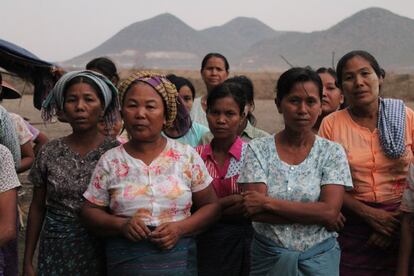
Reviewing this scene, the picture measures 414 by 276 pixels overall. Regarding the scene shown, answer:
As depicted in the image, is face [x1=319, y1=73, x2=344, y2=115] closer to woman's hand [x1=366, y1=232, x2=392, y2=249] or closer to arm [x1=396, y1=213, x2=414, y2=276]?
woman's hand [x1=366, y1=232, x2=392, y2=249]

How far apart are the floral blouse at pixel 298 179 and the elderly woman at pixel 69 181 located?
32.9 inches

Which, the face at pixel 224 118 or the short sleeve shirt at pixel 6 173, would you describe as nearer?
the short sleeve shirt at pixel 6 173

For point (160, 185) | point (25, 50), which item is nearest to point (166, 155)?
point (160, 185)

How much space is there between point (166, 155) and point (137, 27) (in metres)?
200

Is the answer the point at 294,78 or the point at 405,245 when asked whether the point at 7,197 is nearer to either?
the point at 294,78

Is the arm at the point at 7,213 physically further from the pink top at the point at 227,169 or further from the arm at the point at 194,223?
the pink top at the point at 227,169

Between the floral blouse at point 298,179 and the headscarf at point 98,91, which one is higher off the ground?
the headscarf at point 98,91

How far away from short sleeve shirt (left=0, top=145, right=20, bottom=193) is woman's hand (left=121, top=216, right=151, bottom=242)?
56 centimetres

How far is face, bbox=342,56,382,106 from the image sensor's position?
3.27 metres

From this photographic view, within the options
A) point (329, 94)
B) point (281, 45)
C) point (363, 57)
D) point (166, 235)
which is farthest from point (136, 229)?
point (281, 45)

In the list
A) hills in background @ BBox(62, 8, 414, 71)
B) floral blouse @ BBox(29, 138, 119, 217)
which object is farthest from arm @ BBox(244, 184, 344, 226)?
hills in background @ BBox(62, 8, 414, 71)

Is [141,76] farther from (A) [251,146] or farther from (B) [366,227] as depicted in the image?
(B) [366,227]

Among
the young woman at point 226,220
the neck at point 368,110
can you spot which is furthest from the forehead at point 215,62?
the neck at point 368,110

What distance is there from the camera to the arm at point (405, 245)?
299cm
